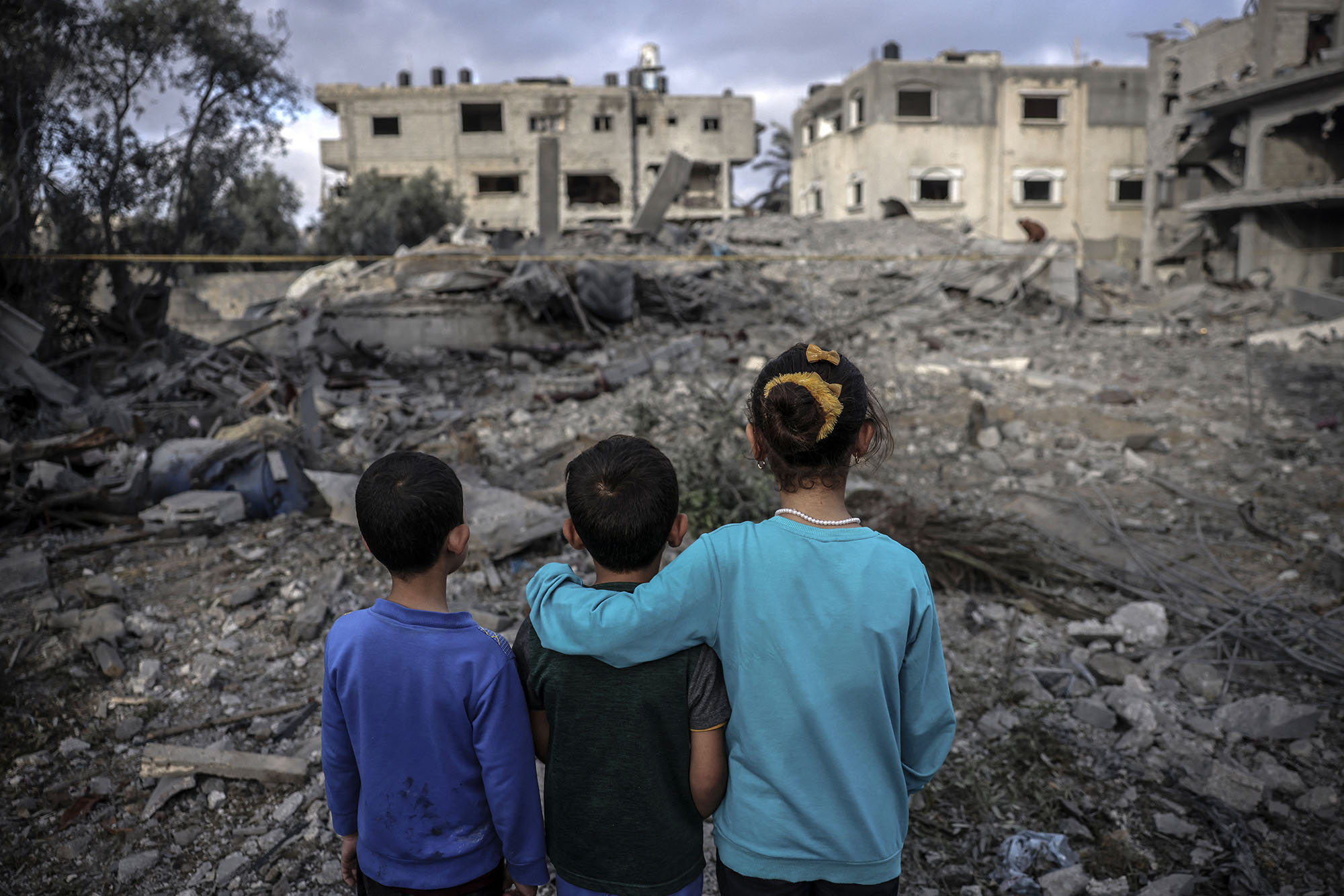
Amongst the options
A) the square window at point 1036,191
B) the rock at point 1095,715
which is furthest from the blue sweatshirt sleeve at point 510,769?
the square window at point 1036,191

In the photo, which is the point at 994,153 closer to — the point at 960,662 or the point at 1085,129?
the point at 1085,129

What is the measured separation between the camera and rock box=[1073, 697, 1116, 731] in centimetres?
300

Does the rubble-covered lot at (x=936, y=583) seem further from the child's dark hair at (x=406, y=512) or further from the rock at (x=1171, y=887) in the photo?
the child's dark hair at (x=406, y=512)

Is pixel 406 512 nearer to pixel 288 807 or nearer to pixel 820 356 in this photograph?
pixel 820 356

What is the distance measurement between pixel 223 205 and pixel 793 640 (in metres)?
14.0

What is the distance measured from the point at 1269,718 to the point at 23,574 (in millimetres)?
5442

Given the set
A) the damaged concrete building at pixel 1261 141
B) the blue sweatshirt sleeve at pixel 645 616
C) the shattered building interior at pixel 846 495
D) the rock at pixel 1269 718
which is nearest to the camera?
the blue sweatshirt sleeve at pixel 645 616

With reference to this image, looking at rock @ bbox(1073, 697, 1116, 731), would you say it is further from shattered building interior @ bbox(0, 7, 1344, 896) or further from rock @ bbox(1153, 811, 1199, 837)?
rock @ bbox(1153, 811, 1199, 837)

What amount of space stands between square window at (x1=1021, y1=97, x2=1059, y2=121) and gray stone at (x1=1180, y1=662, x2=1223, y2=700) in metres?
27.1

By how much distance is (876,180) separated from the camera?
25.7 m

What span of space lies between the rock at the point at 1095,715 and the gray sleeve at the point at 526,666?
2.40 meters

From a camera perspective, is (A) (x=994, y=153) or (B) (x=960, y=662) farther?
(A) (x=994, y=153)

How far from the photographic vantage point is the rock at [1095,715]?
3.00 metres

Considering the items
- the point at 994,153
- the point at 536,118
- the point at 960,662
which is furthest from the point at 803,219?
the point at 960,662
